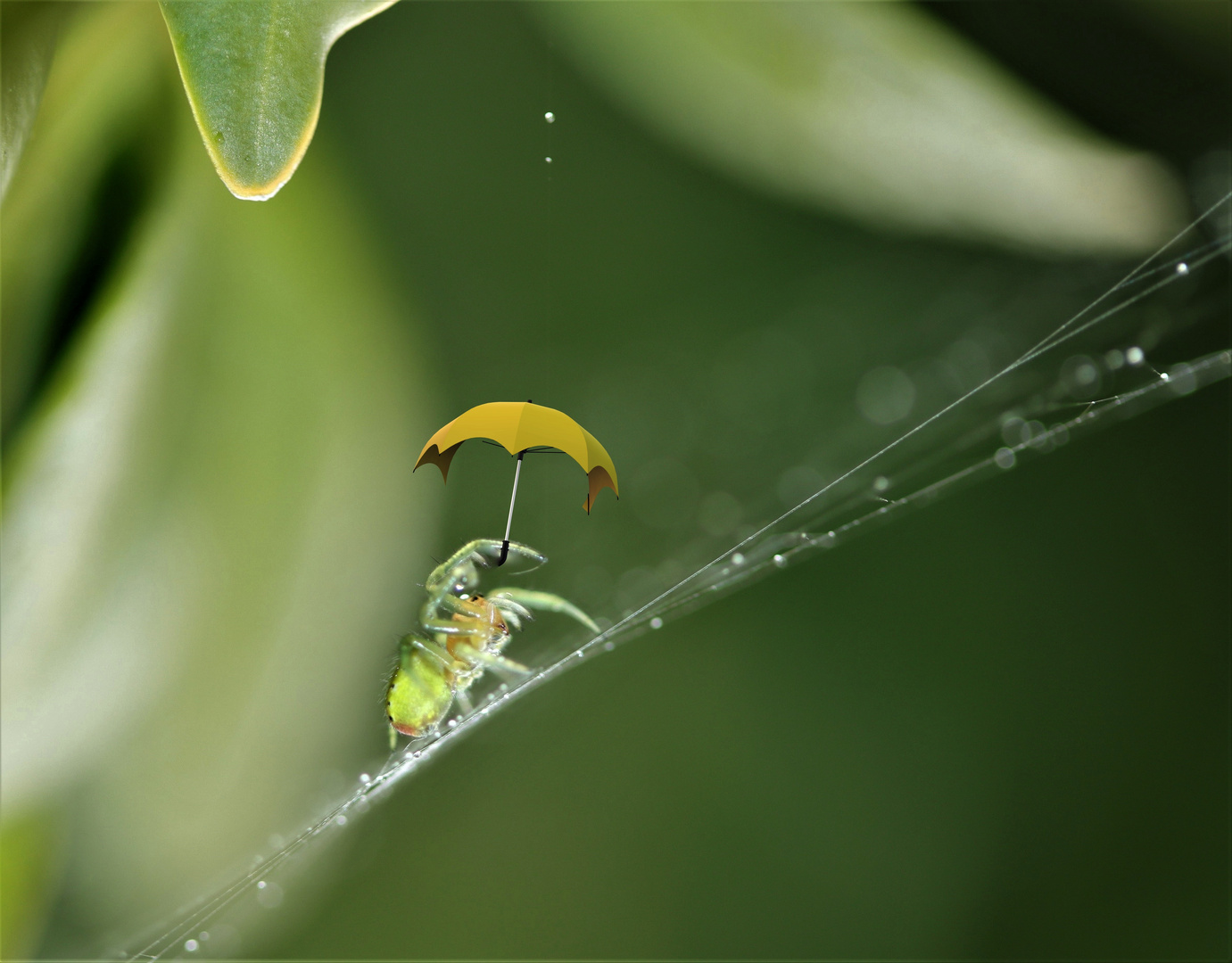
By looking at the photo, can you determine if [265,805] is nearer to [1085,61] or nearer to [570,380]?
[570,380]

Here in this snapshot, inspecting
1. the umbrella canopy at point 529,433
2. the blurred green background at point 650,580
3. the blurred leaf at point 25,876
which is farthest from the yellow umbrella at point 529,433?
the blurred leaf at point 25,876

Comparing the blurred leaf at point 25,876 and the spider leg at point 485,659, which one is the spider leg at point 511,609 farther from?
the blurred leaf at point 25,876

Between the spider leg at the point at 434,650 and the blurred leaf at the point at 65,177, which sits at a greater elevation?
the blurred leaf at the point at 65,177

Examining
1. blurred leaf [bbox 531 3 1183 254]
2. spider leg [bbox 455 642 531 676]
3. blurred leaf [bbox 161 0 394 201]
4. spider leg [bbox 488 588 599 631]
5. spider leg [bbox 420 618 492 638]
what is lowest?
spider leg [bbox 455 642 531 676]

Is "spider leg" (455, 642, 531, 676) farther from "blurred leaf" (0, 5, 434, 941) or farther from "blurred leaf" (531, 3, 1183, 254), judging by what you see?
"blurred leaf" (531, 3, 1183, 254)

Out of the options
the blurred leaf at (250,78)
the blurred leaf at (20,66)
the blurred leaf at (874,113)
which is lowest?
the blurred leaf at (250,78)

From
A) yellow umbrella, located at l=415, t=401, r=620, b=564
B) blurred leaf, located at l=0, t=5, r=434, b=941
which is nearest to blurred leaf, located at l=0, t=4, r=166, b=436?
blurred leaf, located at l=0, t=5, r=434, b=941
